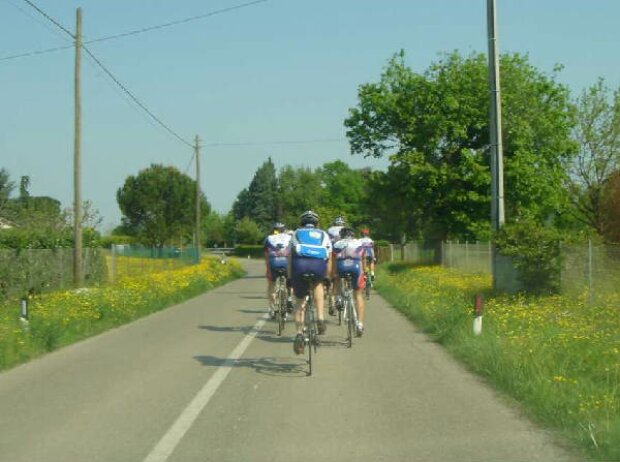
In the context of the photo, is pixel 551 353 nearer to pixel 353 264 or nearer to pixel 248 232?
pixel 353 264

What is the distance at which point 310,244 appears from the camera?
1075 cm

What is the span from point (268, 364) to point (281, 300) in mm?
3849

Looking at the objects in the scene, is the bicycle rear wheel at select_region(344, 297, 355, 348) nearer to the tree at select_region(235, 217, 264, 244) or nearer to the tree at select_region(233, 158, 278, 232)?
the tree at select_region(235, 217, 264, 244)

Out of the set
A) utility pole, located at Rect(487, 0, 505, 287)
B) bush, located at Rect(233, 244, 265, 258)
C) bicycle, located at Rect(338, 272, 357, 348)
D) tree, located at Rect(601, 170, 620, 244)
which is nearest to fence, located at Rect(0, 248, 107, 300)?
bicycle, located at Rect(338, 272, 357, 348)

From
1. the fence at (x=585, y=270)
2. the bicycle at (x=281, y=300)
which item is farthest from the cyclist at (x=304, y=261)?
the fence at (x=585, y=270)

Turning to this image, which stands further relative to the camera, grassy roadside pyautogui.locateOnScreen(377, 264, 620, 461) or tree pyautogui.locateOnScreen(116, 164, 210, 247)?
tree pyautogui.locateOnScreen(116, 164, 210, 247)

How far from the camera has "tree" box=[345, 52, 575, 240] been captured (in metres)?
40.8

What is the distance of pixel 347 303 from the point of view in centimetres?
1303

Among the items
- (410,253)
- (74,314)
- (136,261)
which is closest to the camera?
(74,314)

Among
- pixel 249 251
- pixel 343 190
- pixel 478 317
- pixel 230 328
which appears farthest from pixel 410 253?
pixel 343 190

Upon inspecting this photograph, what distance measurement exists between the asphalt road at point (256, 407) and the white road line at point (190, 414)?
1 cm

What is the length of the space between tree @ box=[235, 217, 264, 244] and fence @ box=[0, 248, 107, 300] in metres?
92.1

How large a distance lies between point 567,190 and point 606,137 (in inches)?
143

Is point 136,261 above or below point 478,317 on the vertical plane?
above
